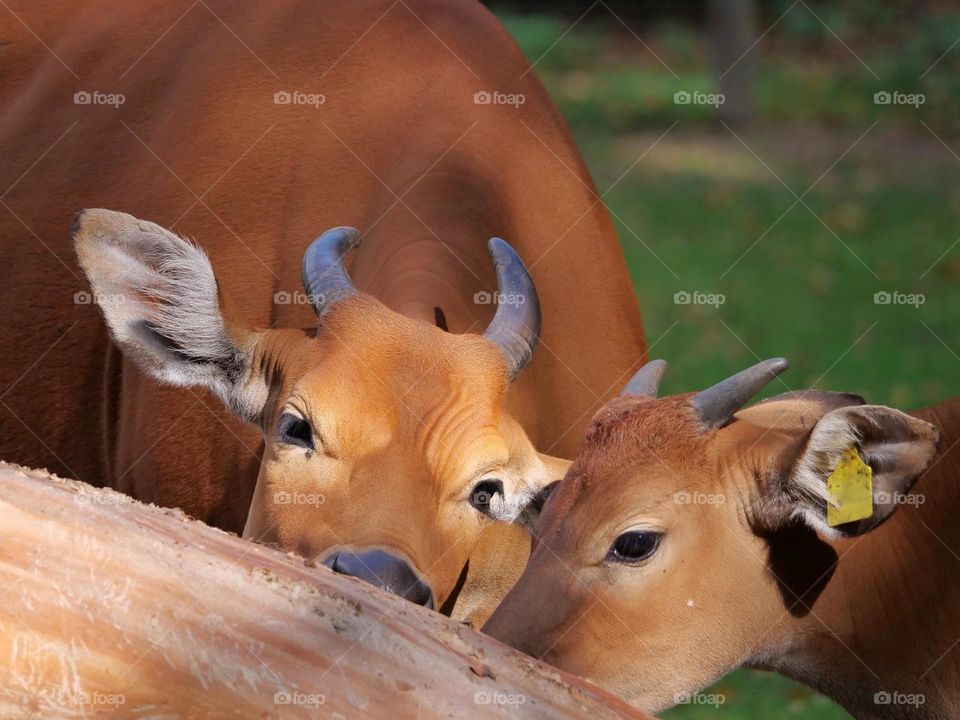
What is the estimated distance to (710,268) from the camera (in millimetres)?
12812

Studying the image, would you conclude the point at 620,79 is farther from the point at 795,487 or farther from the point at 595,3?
the point at 795,487

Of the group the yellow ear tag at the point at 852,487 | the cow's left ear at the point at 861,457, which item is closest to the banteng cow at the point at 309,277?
the cow's left ear at the point at 861,457

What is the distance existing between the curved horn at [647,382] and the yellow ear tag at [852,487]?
0.75 m

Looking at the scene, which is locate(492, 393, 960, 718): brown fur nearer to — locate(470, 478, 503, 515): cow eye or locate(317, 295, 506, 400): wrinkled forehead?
locate(470, 478, 503, 515): cow eye

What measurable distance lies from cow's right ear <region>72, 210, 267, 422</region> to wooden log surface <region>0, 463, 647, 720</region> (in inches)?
59.0

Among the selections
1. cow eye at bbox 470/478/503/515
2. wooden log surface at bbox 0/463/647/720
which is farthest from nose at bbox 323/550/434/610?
wooden log surface at bbox 0/463/647/720

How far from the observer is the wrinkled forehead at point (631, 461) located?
387cm

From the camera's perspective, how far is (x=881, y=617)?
4.08 m

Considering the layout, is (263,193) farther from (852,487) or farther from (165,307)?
(852,487)

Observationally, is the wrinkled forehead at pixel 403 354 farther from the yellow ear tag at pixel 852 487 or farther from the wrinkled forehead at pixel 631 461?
the yellow ear tag at pixel 852 487

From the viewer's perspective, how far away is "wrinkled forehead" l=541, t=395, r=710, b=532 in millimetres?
3867

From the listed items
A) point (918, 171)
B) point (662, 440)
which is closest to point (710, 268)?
point (918, 171)

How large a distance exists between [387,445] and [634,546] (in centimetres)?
74

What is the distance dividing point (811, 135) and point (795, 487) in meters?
13.4
